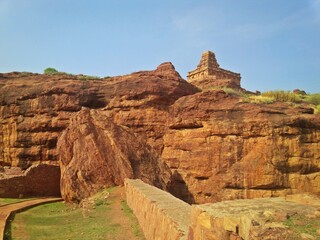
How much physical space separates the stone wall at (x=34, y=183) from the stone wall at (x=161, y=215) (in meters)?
10.1

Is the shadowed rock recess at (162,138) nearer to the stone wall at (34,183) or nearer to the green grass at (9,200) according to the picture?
the stone wall at (34,183)

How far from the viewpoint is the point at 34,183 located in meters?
18.1

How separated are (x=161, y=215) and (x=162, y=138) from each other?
50.8 ft

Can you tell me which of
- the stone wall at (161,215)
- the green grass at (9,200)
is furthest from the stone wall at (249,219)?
the green grass at (9,200)

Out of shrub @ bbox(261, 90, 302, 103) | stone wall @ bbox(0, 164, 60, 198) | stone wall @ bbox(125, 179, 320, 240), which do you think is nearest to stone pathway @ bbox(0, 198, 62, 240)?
stone wall @ bbox(0, 164, 60, 198)

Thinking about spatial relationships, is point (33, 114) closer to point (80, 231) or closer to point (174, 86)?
point (174, 86)

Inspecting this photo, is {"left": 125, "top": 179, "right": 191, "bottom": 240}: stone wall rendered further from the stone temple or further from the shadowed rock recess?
the stone temple

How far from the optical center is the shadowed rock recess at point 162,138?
16281mm

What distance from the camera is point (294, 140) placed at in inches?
703

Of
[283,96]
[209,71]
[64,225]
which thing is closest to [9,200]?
[64,225]

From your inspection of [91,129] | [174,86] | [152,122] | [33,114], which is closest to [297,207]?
[91,129]

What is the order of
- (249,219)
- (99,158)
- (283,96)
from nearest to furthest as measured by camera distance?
1. (249,219)
2. (99,158)
3. (283,96)

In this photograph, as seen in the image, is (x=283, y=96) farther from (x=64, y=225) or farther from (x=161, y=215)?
(x=161, y=215)

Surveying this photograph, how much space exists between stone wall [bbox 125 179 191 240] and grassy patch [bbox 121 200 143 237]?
147mm
